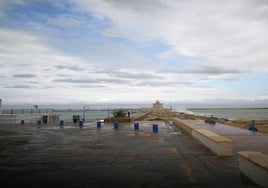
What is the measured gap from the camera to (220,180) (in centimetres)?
795

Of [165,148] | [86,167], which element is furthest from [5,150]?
[165,148]

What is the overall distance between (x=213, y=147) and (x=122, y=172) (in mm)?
5470

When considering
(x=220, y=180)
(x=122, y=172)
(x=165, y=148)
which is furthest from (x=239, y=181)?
(x=165, y=148)

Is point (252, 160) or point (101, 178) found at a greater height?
point (252, 160)

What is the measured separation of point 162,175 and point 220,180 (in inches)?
65.2

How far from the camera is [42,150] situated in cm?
1416

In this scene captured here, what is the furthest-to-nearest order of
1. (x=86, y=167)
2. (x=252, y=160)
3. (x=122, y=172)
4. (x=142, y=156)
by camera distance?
(x=142, y=156) < (x=86, y=167) < (x=122, y=172) < (x=252, y=160)

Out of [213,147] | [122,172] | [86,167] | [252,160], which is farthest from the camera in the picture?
[213,147]

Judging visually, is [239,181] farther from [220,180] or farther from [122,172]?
[122,172]

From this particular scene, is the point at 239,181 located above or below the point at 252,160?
below

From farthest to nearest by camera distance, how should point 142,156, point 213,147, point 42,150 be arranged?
point 42,150, point 213,147, point 142,156

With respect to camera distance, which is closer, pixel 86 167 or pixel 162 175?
pixel 162 175

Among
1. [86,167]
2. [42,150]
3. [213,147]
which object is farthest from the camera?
[42,150]

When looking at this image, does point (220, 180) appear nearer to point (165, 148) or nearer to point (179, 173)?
point (179, 173)
